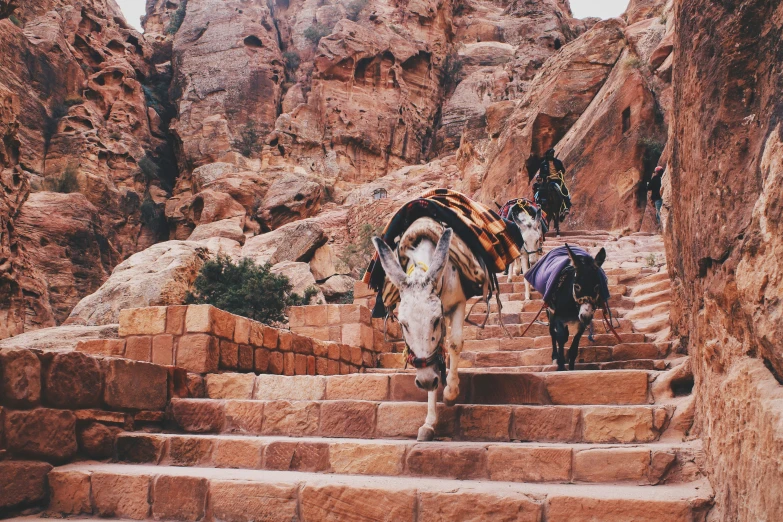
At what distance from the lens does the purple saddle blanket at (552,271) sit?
5.88 meters

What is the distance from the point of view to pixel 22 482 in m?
3.67

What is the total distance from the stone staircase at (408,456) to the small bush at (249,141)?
36637 millimetres

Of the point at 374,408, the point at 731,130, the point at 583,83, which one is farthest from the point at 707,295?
the point at 583,83

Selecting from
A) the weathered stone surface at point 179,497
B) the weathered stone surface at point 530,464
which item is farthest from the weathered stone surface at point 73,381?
the weathered stone surface at point 530,464

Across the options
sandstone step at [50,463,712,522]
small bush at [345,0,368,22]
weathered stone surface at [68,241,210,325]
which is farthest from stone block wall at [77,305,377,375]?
small bush at [345,0,368,22]

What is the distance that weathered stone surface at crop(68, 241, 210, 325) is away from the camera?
1408 cm

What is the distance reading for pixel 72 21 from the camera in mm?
35500

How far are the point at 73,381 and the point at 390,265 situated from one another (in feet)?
8.35

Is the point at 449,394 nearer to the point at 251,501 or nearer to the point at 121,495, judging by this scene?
the point at 251,501

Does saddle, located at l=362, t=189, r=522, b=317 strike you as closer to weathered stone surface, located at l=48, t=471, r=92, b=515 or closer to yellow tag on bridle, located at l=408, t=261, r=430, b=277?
yellow tag on bridle, located at l=408, t=261, r=430, b=277

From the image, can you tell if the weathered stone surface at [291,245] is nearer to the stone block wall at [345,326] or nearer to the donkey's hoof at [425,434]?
the stone block wall at [345,326]

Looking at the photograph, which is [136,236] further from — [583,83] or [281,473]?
[281,473]

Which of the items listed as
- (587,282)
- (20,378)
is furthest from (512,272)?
(20,378)

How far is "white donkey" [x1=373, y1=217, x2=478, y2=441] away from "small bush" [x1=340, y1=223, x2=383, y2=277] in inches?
844
